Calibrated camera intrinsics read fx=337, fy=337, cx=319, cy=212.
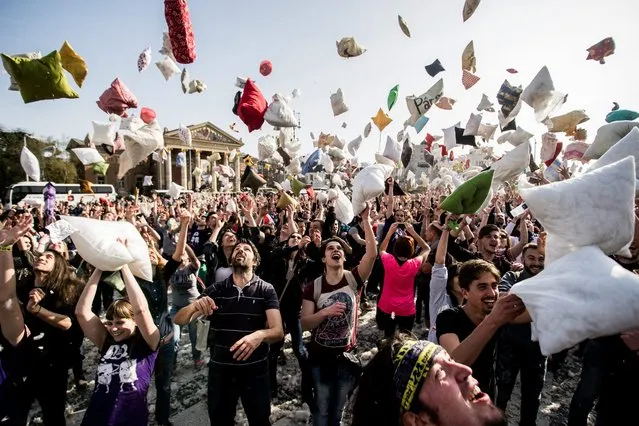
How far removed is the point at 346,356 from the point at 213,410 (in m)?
1.00

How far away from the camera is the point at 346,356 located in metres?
2.51

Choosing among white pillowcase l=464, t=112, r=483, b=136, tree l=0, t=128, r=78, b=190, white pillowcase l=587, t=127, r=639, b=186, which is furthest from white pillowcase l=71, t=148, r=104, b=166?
tree l=0, t=128, r=78, b=190

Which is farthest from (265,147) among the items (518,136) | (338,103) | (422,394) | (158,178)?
(158,178)

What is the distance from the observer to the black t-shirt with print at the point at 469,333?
1.93 m

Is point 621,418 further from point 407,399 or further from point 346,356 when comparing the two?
point 407,399

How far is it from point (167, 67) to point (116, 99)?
1932 mm

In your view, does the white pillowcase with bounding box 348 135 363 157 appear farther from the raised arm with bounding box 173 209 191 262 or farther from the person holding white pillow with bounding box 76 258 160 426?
the person holding white pillow with bounding box 76 258 160 426

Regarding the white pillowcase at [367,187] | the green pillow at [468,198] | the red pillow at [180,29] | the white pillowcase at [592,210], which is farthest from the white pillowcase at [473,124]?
the white pillowcase at [592,210]

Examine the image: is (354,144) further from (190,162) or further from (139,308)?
(190,162)

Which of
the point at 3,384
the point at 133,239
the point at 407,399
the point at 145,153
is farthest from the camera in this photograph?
the point at 145,153

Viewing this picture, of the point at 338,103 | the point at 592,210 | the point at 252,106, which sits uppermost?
the point at 338,103

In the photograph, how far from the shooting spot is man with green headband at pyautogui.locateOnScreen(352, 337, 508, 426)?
1.15 m

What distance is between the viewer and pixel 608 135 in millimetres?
3160

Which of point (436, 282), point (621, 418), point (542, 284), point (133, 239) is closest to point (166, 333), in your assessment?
point (133, 239)
